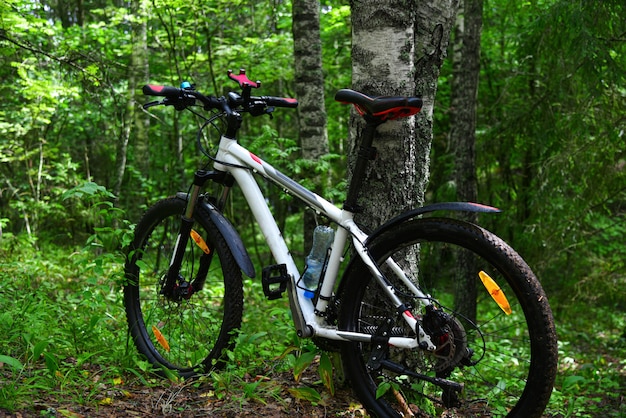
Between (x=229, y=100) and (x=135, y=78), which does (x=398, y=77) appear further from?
(x=135, y=78)

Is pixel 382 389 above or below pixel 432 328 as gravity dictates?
below

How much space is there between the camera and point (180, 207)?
3277 mm

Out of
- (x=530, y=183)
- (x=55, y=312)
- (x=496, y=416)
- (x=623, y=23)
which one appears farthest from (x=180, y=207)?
(x=530, y=183)

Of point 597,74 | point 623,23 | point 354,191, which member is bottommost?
point 354,191

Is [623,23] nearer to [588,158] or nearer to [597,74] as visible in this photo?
[597,74]

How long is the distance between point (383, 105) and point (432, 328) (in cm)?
96

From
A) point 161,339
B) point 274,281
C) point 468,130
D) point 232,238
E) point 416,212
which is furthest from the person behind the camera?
point 468,130

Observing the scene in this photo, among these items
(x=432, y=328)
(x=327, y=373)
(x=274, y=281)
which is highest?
(x=274, y=281)

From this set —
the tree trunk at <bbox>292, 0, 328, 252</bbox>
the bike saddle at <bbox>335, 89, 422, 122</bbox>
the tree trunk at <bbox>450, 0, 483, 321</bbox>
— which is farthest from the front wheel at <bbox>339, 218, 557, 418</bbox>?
the tree trunk at <bbox>292, 0, 328, 252</bbox>

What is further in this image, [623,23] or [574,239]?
[574,239]

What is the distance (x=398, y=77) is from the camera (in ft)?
9.08

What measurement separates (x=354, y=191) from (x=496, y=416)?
1.28 meters

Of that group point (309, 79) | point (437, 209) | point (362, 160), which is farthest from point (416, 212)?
point (309, 79)

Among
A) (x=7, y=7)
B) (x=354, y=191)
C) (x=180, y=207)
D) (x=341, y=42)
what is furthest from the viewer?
(x=341, y=42)
